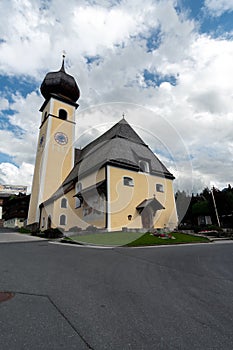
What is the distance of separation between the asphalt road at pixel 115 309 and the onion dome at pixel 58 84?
1369 inches

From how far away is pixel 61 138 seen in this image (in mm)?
34531

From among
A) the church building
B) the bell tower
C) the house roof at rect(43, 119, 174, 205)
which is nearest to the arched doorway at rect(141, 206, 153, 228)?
the church building

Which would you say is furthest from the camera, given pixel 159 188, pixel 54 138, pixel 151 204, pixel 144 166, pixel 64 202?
pixel 54 138

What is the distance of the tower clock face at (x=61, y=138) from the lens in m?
34.2

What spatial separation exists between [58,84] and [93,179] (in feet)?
69.1

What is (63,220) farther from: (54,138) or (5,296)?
(5,296)

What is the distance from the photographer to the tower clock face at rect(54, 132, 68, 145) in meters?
34.2

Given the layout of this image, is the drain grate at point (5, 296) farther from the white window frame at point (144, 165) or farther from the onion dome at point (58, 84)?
the onion dome at point (58, 84)

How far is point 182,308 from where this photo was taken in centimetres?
321

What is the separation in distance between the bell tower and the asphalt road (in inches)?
1073

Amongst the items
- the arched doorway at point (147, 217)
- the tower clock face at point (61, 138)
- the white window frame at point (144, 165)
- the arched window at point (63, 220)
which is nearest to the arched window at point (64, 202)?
the arched window at point (63, 220)

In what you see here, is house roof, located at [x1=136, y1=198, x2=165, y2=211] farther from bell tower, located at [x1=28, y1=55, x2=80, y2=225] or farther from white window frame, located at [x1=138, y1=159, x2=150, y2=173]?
bell tower, located at [x1=28, y1=55, x2=80, y2=225]

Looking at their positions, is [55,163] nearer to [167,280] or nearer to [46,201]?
[46,201]

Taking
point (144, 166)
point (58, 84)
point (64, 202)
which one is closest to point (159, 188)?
point (144, 166)
